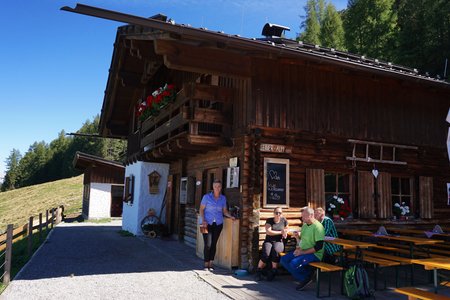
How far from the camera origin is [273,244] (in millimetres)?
7289

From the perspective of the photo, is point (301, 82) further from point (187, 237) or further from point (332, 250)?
point (187, 237)

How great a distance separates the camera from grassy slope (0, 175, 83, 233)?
1314 inches

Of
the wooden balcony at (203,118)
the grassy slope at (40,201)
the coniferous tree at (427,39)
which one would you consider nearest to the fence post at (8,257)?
the wooden balcony at (203,118)

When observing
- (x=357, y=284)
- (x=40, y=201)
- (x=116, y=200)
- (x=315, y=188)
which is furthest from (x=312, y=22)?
(x=40, y=201)

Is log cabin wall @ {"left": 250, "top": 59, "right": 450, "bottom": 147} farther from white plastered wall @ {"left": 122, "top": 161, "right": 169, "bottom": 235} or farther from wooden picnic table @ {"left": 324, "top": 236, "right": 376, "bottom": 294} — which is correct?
white plastered wall @ {"left": 122, "top": 161, "right": 169, "bottom": 235}

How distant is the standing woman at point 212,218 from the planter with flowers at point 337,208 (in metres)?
2.50

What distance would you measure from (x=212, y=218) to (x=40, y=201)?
35.4m

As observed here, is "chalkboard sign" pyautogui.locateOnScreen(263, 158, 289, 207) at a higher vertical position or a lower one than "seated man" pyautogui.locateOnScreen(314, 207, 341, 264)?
higher

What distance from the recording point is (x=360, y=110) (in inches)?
383

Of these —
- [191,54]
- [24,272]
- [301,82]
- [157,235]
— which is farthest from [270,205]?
[157,235]

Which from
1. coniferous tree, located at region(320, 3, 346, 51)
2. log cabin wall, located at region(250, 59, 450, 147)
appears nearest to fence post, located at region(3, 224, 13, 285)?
log cabin wall, located at region(250, 59, 450, 147)

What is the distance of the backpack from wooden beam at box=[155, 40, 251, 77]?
4.39 metres

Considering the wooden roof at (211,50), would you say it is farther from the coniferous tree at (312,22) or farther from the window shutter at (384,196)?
the coniferous tree at (312,22)

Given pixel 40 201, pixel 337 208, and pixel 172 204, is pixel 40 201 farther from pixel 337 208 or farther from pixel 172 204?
pixel 337 208
